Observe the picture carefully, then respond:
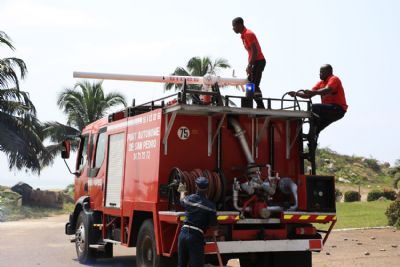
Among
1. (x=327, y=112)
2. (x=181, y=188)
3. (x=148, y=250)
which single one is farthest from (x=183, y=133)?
(x=327, y=112)

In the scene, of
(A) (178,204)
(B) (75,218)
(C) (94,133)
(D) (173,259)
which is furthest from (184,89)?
(B) (75,218)

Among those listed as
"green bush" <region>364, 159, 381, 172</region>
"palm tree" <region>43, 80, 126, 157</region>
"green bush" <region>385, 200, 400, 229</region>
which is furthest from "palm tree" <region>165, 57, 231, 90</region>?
"green bush" <region>364, 159, 381, 172</region>

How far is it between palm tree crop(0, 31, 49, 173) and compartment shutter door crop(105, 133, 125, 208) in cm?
1929

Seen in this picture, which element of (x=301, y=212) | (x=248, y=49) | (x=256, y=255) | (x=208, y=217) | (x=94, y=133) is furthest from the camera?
(x=94, y=133)

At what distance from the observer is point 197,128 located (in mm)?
8734

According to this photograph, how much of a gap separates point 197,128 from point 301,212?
1.92m

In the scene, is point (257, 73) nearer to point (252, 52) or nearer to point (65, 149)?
point (252, 52)

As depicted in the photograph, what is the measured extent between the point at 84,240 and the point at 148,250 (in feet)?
9.70

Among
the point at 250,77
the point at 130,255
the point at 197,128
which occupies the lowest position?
the point at 130,255

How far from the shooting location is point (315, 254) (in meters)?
12.1

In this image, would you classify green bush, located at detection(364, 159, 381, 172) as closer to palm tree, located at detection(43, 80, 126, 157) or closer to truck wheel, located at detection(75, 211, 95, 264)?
palm tree, located at detection(43, 80, 126, 157)

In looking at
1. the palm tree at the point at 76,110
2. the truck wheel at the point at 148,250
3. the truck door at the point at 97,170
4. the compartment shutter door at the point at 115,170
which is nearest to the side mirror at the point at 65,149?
the truck door at the point at 97,170

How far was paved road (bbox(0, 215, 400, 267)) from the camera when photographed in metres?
11.2

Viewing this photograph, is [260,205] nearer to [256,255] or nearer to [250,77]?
[256,255]
